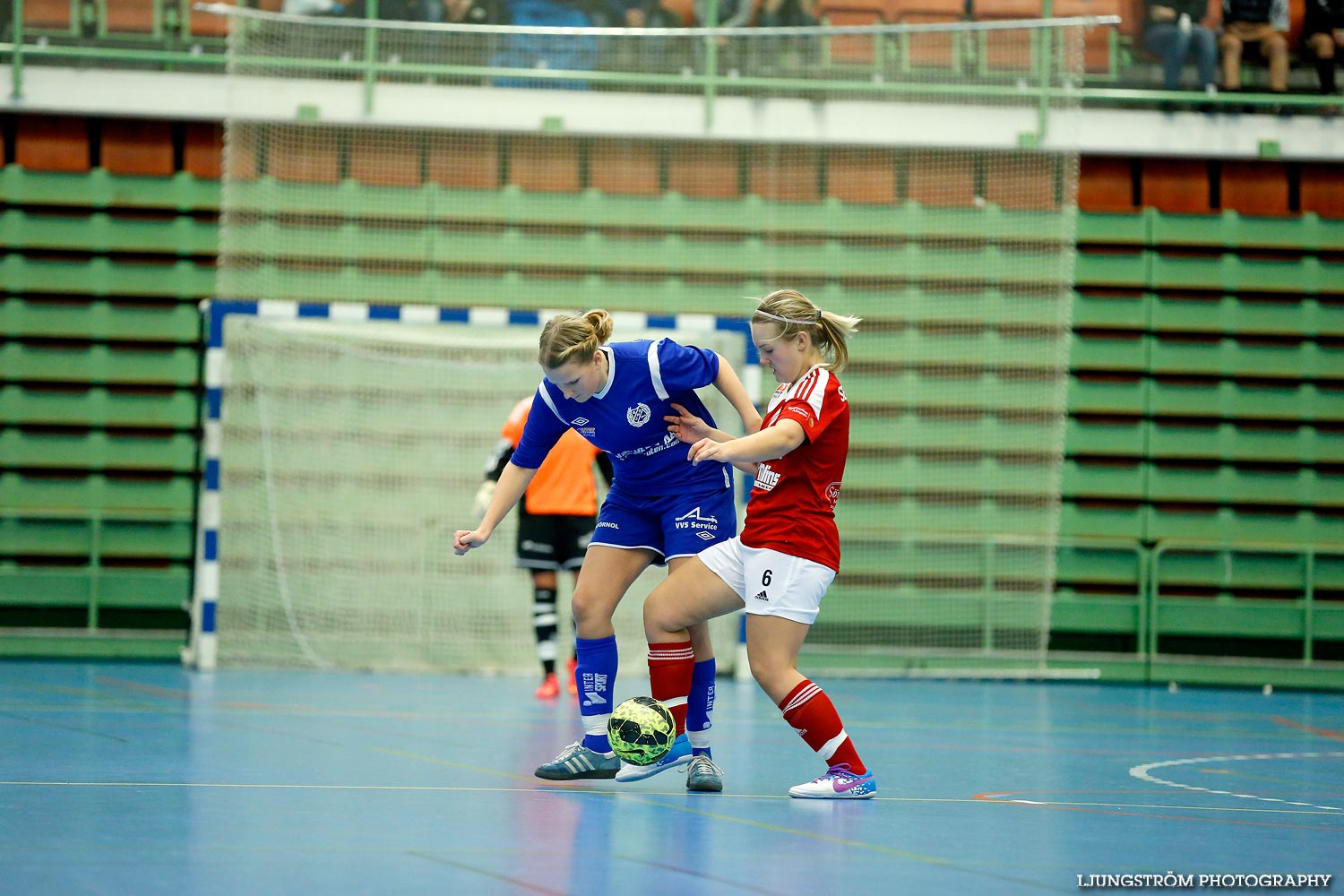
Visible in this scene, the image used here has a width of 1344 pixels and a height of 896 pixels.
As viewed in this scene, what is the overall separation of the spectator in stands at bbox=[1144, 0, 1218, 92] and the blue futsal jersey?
336 inches

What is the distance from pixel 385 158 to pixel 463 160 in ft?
2.06

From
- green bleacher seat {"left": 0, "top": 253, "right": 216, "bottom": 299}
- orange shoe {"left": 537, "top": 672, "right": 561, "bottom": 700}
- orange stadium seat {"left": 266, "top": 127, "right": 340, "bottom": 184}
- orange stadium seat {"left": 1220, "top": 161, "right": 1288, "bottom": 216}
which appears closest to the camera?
orange shoe {"left": 537, "top": 672, "right": 561, "bottom": 700}

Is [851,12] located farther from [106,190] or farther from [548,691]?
[106,190]

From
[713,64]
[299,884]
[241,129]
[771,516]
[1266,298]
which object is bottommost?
[299,884]

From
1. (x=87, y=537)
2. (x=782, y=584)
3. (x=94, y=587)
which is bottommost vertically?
(x=94, y=587)

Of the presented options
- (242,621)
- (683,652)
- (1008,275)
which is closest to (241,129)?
(242,621)

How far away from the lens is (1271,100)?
1280cm

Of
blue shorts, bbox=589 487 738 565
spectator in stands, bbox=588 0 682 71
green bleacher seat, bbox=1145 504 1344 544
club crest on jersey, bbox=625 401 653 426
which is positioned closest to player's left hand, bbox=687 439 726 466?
club crest on jersey, bbox=625 401 653 426

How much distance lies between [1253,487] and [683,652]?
9.17m

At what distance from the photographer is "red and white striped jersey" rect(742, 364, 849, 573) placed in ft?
→ 16.7

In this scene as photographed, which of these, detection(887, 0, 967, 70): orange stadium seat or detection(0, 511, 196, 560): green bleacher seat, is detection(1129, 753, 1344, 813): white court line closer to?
detection(887, 0, 967, 70): orange stadium seat

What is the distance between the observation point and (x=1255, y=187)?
1329 cm

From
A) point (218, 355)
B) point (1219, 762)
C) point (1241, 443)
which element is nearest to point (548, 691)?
point (218, 355)

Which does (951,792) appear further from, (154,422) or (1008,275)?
(154,422)
